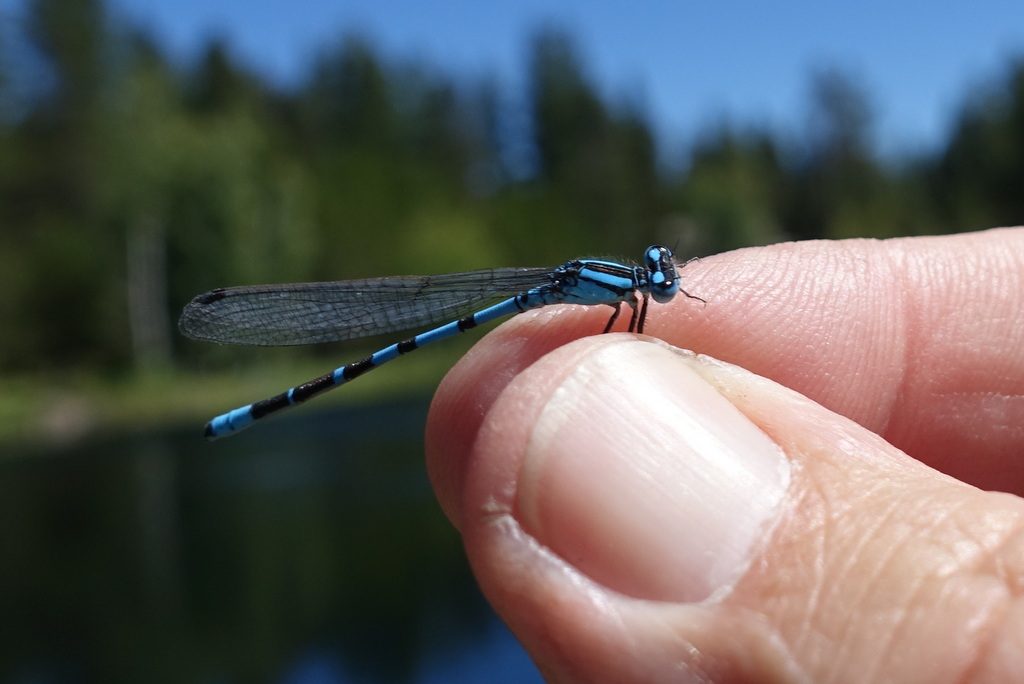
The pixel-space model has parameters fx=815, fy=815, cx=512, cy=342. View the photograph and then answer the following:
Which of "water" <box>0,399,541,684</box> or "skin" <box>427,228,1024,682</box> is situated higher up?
"skin" <box>427,228,1024,682</box>

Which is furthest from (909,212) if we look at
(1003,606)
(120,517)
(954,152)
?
(1003,606)

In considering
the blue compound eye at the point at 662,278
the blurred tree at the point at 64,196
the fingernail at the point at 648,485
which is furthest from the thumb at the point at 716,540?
the blurred tree at the point at 64,196

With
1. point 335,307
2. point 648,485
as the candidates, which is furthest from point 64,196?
point 648,485

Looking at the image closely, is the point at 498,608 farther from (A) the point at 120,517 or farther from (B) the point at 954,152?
(B) the point at 954,152

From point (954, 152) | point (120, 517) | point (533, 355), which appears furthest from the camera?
point (954, 152)

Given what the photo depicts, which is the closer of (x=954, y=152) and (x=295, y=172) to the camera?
(x=295, y=172)

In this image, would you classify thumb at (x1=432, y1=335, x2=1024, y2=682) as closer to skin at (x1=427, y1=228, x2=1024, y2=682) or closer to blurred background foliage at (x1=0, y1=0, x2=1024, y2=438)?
skin at (x1=427, y1=228, x2=1024, y2=682)

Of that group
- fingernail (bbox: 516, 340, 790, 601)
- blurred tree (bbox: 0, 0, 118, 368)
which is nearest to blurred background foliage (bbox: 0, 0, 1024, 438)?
blurred tree (bbox: 0, 0, 118, 368)
